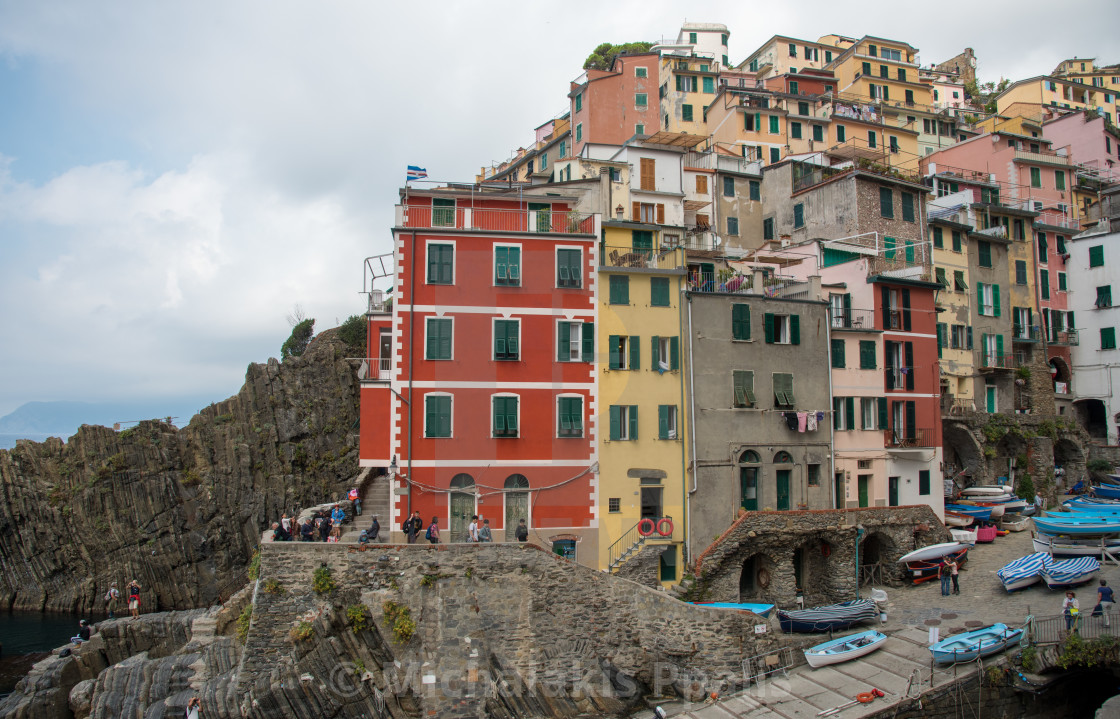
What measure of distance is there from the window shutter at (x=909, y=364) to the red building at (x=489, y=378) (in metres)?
18.2

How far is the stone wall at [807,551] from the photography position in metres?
32.3

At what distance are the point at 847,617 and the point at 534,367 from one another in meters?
16.6

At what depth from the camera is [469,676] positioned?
27.2m

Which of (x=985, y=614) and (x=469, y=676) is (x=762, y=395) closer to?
(x=985, y=614)

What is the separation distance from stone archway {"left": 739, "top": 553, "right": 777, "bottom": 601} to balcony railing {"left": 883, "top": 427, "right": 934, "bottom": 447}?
9.72 metres

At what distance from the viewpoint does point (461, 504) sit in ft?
103

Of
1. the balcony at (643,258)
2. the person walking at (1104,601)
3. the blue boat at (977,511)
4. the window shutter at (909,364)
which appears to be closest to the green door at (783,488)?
the window shutter at (909,364)

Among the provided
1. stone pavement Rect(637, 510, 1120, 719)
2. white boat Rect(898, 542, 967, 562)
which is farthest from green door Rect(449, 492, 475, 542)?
white boat Rect(898, 542, 967, 562)

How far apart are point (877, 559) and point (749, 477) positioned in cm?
883

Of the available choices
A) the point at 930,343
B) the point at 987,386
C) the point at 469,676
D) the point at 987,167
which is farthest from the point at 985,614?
the point at 987,167

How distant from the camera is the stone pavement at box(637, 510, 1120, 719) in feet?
82.7

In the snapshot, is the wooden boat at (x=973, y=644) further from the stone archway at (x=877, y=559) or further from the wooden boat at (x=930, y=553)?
the stone archway at (x=877, y=559)

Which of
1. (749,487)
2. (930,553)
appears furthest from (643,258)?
(930,553)

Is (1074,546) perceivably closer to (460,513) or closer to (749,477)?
(749,477)
